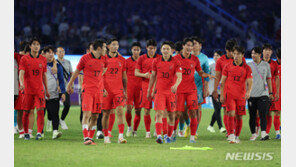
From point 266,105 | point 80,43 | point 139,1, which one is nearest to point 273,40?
point 139,1

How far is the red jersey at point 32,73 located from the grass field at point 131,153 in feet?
3.87

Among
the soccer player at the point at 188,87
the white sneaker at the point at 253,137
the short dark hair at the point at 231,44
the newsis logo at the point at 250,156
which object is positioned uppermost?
the short dark hair at the point at 231,44

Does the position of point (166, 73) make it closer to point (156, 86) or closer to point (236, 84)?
point (156, 86)

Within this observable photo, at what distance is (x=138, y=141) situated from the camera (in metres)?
11.6

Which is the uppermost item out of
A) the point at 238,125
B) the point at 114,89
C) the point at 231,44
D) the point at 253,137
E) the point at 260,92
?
the point at 231,44

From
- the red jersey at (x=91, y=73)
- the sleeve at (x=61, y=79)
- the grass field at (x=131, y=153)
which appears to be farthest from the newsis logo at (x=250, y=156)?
the sleeve at (x=61, y=79)

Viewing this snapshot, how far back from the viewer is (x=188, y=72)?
1134 cm

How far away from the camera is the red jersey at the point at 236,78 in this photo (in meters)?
11.3

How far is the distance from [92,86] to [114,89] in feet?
2.79

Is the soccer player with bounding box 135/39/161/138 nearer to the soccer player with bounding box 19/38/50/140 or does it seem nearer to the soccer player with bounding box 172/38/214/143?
the soccer player with bounding box 172/38/214/143

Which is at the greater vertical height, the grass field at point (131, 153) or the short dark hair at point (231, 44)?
the short dark hair at point (231, 44)

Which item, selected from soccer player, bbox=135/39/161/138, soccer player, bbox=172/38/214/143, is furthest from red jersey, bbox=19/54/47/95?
soccer player, bbox=172/38/214/143

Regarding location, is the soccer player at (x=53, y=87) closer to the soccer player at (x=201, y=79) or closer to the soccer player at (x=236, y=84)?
the soccer player at (x=201, y=79)

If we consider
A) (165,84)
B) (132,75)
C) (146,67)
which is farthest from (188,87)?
(132,75)
